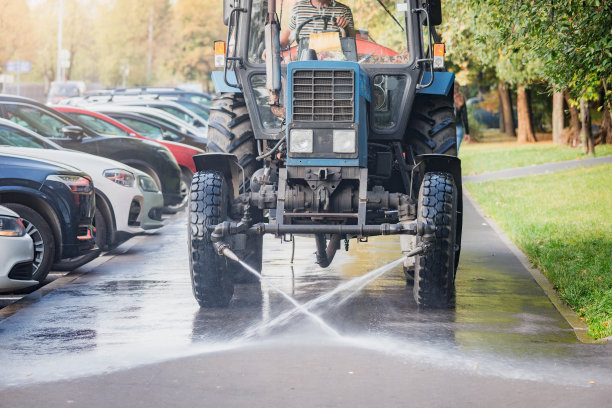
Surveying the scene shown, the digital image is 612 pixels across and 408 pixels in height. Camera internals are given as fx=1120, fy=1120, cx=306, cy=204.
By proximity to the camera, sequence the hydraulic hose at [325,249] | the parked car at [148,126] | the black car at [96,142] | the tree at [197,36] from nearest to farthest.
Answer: the hydraulic hose at [325,249], the black car at [96,142], the parked car at [148,126], the tree at [197,36]

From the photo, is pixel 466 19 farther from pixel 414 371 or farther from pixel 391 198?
pixel 414 371

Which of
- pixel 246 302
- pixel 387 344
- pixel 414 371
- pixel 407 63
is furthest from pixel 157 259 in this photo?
pixel 414 371

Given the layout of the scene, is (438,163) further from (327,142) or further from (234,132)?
(234,132)

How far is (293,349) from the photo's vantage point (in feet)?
26.1

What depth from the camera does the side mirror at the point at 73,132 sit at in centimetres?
1534

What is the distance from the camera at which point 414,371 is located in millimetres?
A: 7270

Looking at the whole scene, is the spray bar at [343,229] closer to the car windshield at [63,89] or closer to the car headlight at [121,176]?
the car headlight at [121,176]

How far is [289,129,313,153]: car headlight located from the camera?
9.35 m

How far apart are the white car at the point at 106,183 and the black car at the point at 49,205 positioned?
1.10m

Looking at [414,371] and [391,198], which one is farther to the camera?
[391,198]

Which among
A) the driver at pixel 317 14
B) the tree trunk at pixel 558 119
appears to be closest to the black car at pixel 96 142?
the driver at pixel 317 14

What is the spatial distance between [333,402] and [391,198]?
331 cm

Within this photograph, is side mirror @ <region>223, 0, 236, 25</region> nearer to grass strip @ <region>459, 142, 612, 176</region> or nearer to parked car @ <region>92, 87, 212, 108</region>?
grass strip @ <region>459, 142, 612, 176</region>

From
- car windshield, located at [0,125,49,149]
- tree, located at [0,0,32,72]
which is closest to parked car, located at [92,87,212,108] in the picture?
car windshield, located at [0,125,49,149]
